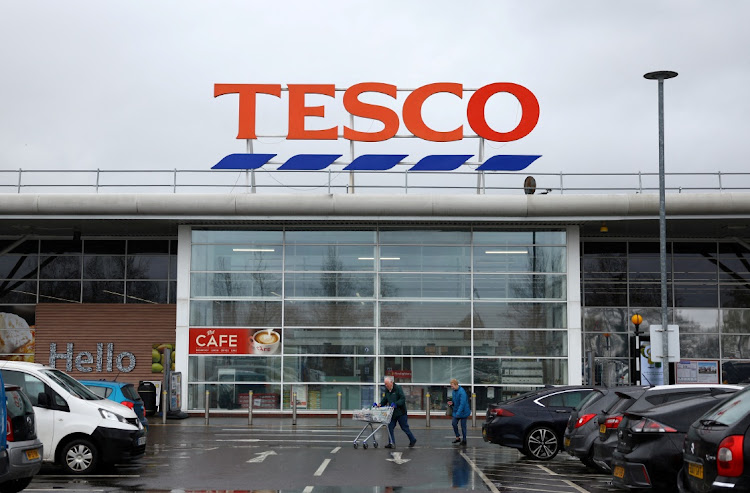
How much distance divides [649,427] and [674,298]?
2175cm

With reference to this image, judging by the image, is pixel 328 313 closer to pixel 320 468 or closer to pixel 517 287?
pixel 517 287

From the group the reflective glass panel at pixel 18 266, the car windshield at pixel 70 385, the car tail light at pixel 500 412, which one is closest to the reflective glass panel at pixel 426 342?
the car tail light at pixel 500 412

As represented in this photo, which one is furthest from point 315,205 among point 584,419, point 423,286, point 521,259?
point 584,419

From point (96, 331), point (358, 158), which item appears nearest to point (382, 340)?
point (358, 158)

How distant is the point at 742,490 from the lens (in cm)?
816

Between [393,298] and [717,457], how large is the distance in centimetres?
2113

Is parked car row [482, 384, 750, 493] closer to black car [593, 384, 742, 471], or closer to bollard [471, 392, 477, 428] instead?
black car [593, 384, 742, 471]

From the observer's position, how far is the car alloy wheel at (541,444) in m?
18.2

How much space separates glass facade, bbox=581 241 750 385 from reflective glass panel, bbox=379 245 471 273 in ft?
17.4

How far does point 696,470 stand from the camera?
353 inches

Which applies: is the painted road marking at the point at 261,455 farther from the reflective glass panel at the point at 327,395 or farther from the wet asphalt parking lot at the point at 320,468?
the reflective glass panel at the point at 327,395

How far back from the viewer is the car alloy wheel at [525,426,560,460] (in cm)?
1823

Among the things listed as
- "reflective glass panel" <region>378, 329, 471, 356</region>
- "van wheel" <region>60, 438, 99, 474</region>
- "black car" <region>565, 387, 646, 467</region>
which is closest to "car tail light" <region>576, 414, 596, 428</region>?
"black car" <region>565, 387, 646, 467</region>

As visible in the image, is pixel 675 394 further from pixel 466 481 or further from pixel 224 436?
pixel 224 436
